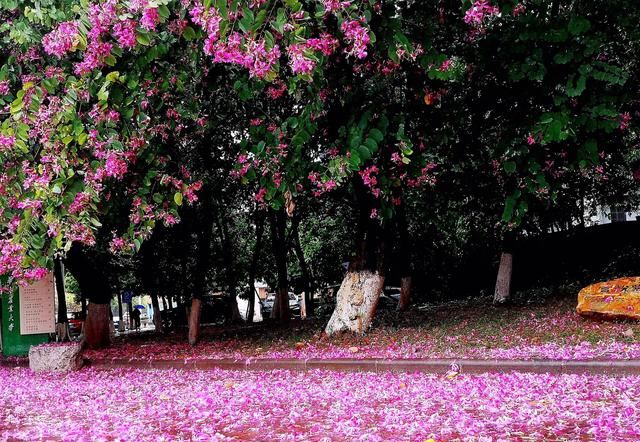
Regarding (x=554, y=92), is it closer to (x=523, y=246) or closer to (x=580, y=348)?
(x=580, y=348)

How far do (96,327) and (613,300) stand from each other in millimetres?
10936

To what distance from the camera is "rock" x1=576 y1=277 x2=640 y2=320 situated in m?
8.55

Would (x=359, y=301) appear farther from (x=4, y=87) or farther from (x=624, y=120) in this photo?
(x=4, y=87)

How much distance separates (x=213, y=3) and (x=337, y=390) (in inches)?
161

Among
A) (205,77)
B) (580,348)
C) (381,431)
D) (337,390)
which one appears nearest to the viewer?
(381,431)

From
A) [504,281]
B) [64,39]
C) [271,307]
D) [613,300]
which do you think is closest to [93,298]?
[504,281]

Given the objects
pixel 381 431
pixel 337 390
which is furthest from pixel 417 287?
pixel 381 431

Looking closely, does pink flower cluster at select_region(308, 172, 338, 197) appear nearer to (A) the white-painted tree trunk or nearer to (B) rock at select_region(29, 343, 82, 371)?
(A) the white-painted tree trunk

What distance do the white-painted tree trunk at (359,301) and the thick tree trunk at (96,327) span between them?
644cm

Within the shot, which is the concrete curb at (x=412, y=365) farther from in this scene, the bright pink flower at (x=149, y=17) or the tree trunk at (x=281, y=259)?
the tree trunk at (x=281, y=259)

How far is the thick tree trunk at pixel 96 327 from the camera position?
14.6m

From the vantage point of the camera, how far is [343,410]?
5.67m

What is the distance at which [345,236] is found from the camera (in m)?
23.1

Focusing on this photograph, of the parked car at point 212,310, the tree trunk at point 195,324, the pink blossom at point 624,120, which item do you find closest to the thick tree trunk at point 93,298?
the tree trunk at point 195,324
